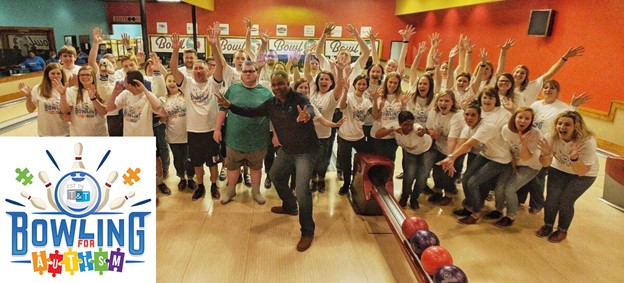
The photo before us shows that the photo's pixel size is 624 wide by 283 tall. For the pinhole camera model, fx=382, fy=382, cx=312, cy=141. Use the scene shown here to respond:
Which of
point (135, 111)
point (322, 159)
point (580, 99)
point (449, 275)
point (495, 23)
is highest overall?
point (495, 23)

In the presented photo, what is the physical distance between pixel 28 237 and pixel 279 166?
6.64ft

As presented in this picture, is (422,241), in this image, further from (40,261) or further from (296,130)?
(40,261)

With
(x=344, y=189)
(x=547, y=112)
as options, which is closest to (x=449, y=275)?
(x=344, y=189)

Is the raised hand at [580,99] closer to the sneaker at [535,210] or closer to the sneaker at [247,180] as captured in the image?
the sneaker at [535,210]

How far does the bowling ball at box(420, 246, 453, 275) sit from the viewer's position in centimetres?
244

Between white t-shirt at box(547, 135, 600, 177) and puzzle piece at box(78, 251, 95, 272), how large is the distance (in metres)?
3.37

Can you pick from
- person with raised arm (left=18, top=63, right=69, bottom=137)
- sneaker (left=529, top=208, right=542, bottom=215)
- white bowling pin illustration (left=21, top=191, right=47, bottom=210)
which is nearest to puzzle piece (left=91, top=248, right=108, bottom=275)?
white bowling pin illustration (left=21, top=191, right=47, bottom=210)

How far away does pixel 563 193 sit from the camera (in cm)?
332

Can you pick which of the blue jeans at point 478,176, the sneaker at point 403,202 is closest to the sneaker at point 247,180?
the sneaker at point 403,202

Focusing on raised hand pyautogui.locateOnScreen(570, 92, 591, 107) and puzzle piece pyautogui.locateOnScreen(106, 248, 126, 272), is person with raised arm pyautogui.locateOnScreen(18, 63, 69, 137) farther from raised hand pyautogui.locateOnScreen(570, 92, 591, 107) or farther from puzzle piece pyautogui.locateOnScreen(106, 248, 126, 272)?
raised hand pyautogui.locateOnScreen(570, 92, 591, 107)

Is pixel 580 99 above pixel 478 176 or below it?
above

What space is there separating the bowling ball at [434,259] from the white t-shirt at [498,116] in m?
1.51

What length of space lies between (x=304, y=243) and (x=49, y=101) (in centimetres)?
274

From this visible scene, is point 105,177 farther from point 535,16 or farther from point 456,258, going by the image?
point 535,16
